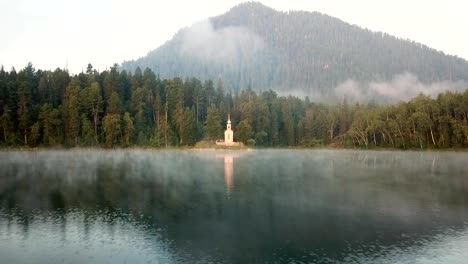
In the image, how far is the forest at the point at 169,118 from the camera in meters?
137

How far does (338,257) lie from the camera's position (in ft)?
78.6

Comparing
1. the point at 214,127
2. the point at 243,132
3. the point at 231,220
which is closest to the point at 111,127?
the point at 214,127

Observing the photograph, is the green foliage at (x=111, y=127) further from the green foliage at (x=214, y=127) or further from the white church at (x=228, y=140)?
the white church at (x=228, y=140)

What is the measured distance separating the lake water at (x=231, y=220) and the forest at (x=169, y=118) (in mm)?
85534

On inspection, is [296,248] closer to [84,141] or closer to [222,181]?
[222,181]

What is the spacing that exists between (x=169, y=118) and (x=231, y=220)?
13080 centimetres

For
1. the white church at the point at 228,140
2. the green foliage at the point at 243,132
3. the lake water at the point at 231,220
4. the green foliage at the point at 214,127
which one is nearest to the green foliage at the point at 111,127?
the green foliage at the point at 214,127

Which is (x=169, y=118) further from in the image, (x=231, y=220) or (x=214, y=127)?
(x=231, y=220)

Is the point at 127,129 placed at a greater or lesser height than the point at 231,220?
greater

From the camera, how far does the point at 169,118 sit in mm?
160625

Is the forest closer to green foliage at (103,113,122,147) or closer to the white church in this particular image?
green foliage at (103,113,122,147)

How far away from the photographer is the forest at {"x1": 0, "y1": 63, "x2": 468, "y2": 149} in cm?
13662

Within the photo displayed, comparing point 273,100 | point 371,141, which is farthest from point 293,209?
point 273,100

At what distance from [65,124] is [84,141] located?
28.0 feet
